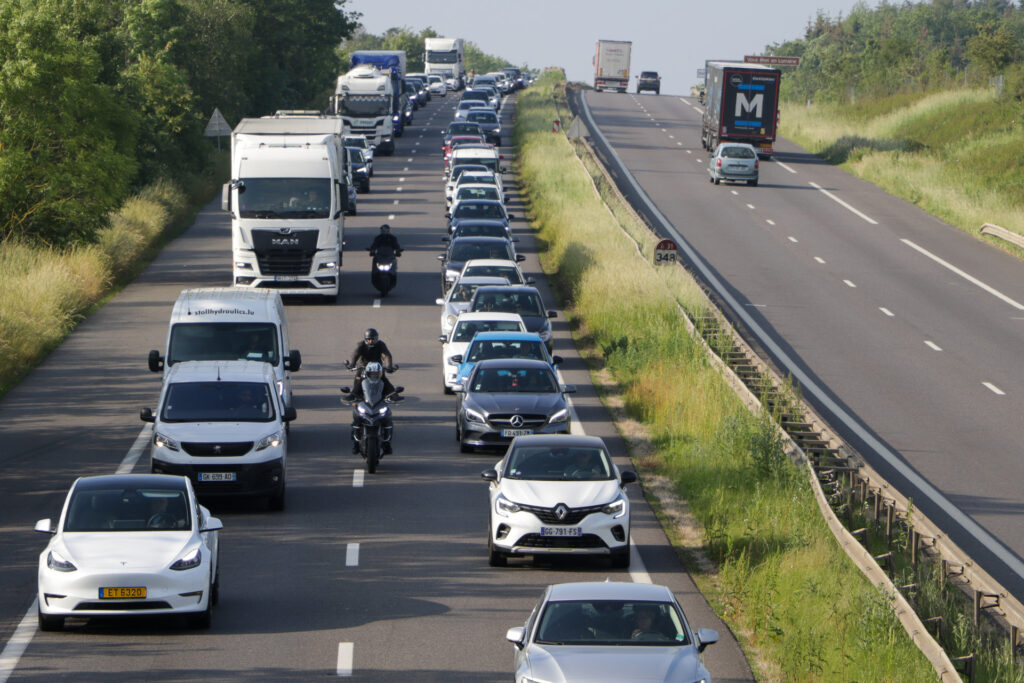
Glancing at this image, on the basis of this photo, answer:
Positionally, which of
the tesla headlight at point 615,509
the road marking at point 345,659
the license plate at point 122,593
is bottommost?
the road marking at point 345,659

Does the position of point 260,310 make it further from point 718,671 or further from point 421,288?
point 421,288

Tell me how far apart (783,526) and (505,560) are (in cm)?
313

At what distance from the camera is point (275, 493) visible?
1848 cm

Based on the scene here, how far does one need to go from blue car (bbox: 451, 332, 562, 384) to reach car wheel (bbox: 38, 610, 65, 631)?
457 inches

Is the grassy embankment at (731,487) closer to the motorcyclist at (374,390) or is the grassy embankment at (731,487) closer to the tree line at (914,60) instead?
the motorcyclist at (374,390)

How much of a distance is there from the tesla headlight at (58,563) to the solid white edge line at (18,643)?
700mm

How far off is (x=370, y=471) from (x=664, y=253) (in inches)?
646

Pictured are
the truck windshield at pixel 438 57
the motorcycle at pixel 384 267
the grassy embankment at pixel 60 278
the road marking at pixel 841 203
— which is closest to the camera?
the grassy embankment at pixel 60 278

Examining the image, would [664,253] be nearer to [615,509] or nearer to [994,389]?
[994,389]

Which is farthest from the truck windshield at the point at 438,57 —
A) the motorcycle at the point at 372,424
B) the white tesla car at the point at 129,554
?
the white tesla car at the point at 129,554

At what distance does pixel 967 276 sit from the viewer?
4262 cm

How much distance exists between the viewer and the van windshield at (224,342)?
74.3 ft

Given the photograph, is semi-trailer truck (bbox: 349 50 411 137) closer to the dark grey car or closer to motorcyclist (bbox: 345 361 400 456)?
the dark grey car

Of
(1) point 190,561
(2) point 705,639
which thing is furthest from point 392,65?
(2) point 705,639
